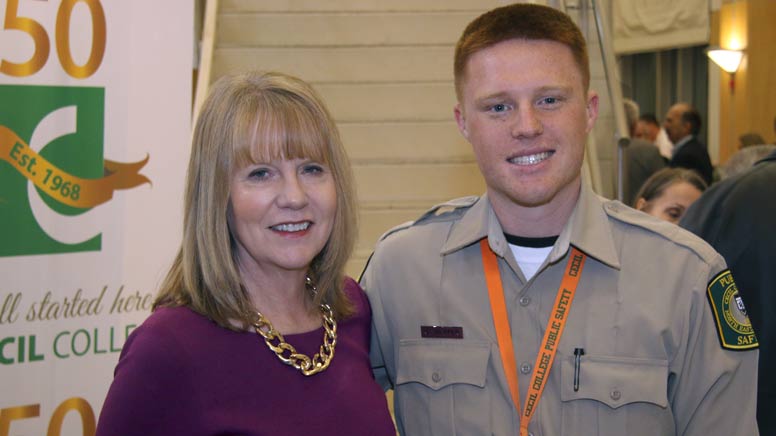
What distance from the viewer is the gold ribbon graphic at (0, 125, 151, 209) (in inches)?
107

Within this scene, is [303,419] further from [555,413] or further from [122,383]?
[555,413]

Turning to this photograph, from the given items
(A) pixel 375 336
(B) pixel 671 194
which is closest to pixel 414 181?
(B) pixel 671 194

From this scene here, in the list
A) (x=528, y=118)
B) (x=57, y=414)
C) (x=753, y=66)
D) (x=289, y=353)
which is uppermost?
(x=753, y=66)

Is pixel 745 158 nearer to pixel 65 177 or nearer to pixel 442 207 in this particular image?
pixel 442 207

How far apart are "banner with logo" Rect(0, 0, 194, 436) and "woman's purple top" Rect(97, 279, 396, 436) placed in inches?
44.8

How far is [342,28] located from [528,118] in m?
4.71

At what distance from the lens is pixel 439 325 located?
211 centimetres

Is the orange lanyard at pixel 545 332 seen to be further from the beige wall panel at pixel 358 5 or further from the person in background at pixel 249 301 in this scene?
the beige wall panel at pixel 358 5

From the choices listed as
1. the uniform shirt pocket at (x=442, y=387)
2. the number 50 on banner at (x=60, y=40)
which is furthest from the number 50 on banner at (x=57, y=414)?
the uniform shirt pocket at (x=442, y=387)

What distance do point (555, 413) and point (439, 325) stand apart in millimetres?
325

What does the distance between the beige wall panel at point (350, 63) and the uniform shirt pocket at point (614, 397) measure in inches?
176

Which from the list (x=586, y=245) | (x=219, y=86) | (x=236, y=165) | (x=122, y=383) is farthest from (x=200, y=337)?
(x=586, y=245)

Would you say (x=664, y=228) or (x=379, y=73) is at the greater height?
(x=379, y=73)

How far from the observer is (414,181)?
5.83 metres
